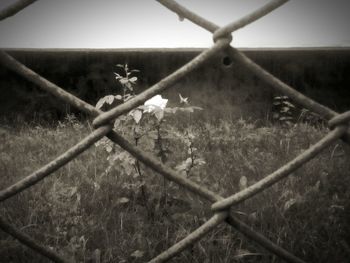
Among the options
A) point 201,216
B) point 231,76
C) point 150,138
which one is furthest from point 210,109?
point 201,216

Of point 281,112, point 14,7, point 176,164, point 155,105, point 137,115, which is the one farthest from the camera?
point 281,112

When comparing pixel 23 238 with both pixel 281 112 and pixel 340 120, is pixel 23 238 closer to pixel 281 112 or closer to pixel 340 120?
pixel 340 120

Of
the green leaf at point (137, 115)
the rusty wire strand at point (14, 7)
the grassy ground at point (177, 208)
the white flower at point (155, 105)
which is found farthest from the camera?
the white flower at point (155, 105)

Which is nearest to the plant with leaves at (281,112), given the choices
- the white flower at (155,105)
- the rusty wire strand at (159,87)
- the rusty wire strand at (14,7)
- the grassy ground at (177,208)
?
the grassy ground at (177,208)

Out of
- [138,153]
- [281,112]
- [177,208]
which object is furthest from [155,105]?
[281,112]

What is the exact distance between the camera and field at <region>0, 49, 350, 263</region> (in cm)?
159

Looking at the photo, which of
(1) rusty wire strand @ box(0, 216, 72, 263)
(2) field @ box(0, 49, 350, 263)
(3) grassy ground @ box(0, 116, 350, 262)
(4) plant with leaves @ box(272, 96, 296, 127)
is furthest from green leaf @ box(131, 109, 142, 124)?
(4) plant with leaves @ box(272, 96, 296, 127)

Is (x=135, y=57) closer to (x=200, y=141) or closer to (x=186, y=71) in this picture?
(x=200, y=141)

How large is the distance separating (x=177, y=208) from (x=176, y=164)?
58 cm

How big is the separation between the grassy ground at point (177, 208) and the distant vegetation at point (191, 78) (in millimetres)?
724

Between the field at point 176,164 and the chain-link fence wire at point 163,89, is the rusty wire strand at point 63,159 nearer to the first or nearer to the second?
the chain-link fence wire at point 163,89

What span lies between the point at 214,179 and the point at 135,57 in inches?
67.6

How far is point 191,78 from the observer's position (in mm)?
3475

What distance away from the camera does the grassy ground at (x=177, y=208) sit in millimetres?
1526
